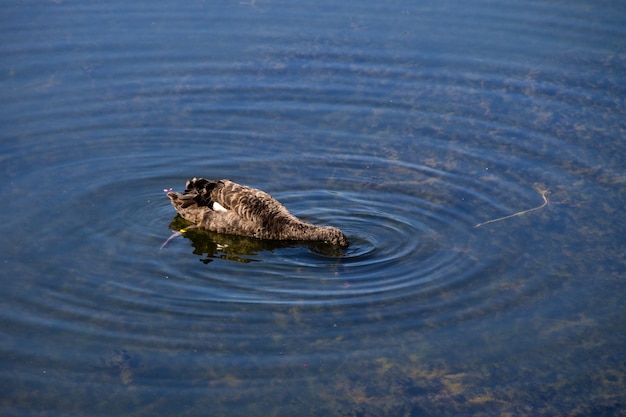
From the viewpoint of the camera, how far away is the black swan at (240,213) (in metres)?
11.4

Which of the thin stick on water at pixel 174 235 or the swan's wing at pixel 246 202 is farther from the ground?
the swan's wing at pixel 246 202

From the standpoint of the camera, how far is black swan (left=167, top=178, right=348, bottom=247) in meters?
11.4

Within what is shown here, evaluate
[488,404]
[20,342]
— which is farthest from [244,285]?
[488,404]

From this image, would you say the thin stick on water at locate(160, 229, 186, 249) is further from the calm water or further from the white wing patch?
the white wing patch

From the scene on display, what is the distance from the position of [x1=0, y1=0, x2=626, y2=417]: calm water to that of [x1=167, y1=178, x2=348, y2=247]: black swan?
0.23m

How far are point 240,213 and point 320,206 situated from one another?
3.69ft

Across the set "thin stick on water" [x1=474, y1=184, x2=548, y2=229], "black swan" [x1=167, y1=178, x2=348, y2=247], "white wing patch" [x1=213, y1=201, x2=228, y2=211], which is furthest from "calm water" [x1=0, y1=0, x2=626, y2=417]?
"white wing patch" [x1=213, y1=201, x2=228, y2=211]

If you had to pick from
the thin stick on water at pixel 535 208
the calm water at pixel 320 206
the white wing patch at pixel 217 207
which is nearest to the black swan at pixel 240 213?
the white wing patch at pixel 217 207

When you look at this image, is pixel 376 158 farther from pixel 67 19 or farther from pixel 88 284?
pixel 67 19

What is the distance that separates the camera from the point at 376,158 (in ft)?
42.4

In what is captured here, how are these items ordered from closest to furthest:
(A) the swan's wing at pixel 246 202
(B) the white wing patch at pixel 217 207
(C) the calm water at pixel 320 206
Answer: (C) the calm water at pixel 320 206, (A) the swan's wing at pixel 246 202, (B) the white wing patch at pixel 217 207

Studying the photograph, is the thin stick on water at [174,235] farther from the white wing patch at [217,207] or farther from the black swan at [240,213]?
the white wing patch at [217,207]

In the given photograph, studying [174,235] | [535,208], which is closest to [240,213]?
[174,235]

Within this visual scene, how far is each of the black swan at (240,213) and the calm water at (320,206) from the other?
0.23 m
